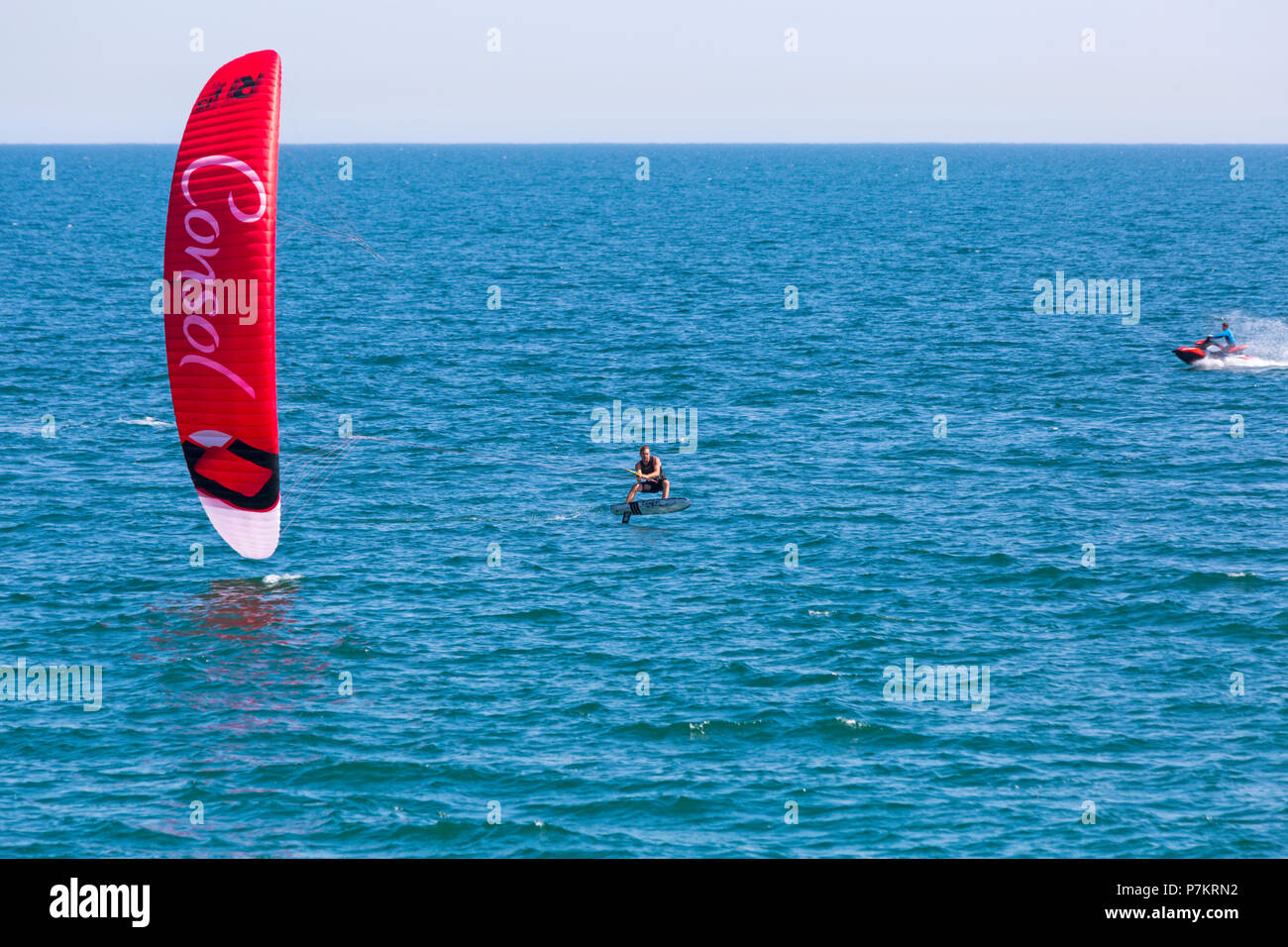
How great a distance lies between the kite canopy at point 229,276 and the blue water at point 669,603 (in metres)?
5.56

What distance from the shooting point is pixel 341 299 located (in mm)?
101562

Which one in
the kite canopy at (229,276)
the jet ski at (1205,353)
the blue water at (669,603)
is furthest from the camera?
the jet ski at (1205,353)

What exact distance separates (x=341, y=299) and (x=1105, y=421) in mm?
61140

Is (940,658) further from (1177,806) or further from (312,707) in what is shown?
(312,707)

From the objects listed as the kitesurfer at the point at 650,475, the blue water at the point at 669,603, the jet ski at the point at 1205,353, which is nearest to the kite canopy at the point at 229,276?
the blue water at the point at 669,603

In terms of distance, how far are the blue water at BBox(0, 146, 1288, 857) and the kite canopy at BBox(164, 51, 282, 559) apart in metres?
5.56

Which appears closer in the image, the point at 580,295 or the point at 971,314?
the point at 971,314

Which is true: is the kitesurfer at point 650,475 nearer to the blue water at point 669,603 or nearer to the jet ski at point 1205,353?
the blue water at point 669,603

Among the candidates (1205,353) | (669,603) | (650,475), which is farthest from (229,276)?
(1205,353)

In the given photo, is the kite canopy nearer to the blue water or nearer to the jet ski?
the blue water

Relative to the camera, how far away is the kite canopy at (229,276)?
1313 inches

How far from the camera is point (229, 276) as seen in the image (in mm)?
34000

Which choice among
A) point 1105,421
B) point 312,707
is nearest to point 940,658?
point 312,707

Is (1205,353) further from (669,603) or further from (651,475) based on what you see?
(669,603)
